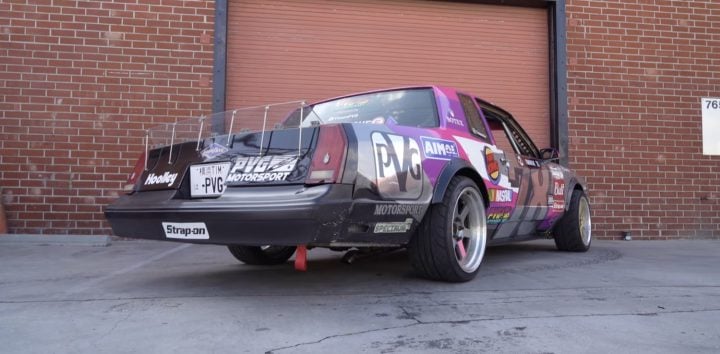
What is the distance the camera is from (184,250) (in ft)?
18.8

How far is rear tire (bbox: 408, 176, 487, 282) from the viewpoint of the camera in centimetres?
325

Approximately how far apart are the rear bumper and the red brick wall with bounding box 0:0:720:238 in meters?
4.37

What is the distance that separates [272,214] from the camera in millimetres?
2615

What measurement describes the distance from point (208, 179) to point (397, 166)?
1.13 m

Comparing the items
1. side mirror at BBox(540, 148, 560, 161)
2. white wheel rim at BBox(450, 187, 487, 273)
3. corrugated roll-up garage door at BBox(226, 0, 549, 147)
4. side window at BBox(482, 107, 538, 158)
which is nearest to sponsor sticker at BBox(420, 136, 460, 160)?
white wheel rim at BBox(450, 187, 487, 273)

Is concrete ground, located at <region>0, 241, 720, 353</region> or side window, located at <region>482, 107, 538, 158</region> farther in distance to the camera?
side window, located at <region>482, 107, 538, 158</region>

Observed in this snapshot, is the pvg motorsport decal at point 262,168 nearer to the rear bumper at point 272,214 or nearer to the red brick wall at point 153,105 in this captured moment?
the rear bumper at point 272,214

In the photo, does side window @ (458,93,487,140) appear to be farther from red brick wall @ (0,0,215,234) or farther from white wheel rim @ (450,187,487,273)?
red brick wall @ (0,0,215,234)

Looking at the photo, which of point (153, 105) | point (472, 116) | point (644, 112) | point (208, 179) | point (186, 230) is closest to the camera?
point (186, 230)

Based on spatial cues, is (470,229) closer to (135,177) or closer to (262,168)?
(262,168)

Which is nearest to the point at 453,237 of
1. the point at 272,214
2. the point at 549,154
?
the point at 272,214

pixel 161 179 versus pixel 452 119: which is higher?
pixel 452 119

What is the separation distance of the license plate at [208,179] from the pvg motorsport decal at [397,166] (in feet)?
2.93

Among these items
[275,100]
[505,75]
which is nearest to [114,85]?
[275,100]
